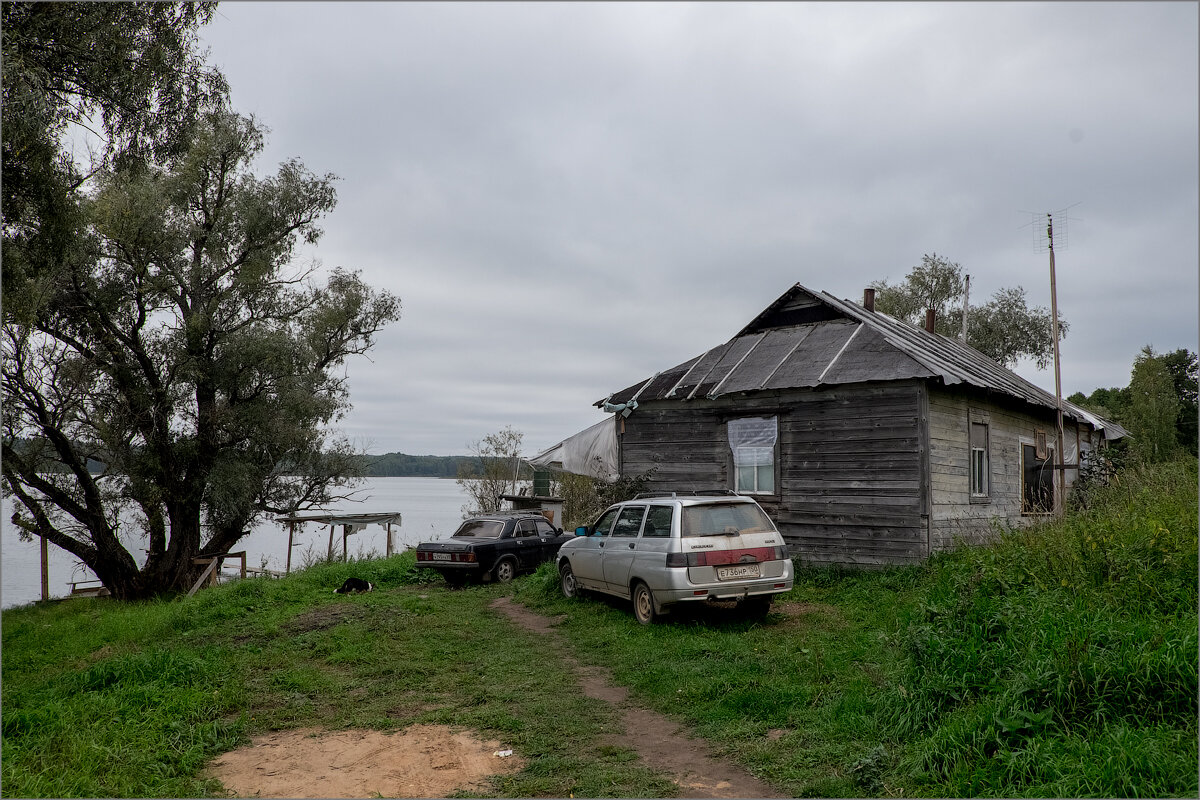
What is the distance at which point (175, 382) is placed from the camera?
2064 cm

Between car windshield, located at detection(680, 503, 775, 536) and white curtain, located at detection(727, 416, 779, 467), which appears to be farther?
white curtain, located at detection(727, 416, 779, 467)

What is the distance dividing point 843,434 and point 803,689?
26.9 ft

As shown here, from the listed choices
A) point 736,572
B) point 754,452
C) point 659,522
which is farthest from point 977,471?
point 659,522

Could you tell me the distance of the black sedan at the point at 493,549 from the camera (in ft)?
52.5

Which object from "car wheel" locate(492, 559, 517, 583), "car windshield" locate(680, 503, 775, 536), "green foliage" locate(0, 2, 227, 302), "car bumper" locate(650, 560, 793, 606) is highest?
"green foliage" locate(0, 2, 227, 302)

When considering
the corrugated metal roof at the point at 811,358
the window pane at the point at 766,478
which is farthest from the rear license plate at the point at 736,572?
the window pane at the point at 766,478

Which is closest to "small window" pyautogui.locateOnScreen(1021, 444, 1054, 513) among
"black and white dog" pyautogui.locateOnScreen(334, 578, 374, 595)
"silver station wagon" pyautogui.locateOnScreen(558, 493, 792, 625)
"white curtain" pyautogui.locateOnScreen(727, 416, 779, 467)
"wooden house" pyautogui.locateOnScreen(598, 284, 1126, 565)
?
"wooden house" pyautogui.locateOnScreen(598, 284, 1126, 565)

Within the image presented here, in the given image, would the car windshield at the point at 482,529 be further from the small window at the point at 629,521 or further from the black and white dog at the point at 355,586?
the small window at the point at 629,521

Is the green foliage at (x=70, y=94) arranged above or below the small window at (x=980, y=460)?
above

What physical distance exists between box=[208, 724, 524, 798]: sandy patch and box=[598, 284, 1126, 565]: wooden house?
933 cm

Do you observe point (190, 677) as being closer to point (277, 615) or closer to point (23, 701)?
point (23, 701)

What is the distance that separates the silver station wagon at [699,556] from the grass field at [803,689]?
47 cm

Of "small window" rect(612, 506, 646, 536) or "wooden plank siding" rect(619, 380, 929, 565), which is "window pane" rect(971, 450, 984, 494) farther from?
"small window" rect(612, 506, 646, 536)

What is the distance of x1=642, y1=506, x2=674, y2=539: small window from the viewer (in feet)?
34.2
